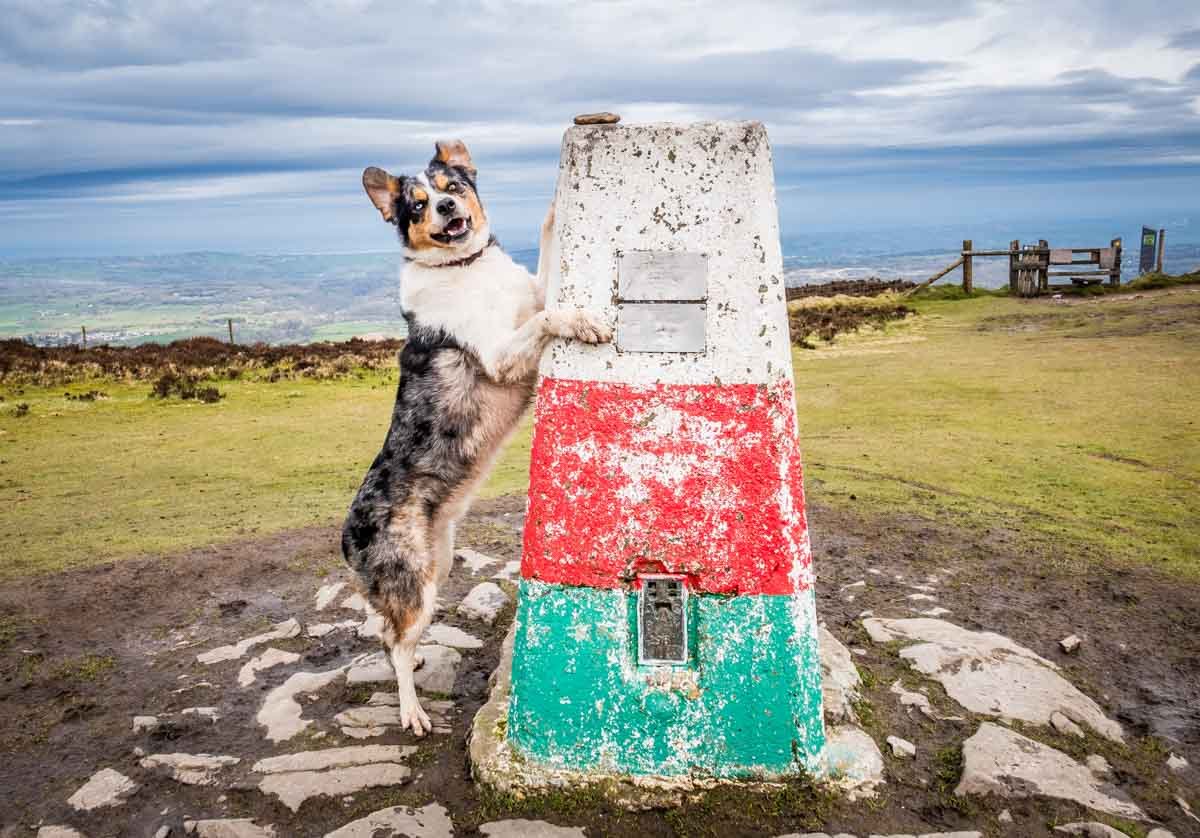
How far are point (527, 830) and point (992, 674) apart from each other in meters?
2.90

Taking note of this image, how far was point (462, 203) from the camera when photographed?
4773 millimetres

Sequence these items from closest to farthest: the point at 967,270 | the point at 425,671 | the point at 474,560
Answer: the point at 425,671, the point at 474,560, the point at 967,270

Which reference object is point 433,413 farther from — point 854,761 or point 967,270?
point 967,270

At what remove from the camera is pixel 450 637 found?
582 centimetres

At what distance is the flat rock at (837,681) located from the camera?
171 inches

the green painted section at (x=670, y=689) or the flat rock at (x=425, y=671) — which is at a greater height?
the green painted section at (x=670, y=689)

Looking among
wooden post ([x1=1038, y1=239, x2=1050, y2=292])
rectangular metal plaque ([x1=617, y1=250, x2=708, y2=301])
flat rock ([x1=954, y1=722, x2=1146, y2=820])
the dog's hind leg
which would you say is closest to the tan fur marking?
rectangular metal plaque ([x1=617, y1=250, x2=708, y2=301])

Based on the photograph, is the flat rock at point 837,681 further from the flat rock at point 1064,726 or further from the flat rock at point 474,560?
the flat rock at point 474,560

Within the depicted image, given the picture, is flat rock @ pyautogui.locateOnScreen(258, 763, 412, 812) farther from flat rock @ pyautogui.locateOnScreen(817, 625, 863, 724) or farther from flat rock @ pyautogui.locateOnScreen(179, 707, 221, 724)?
flat rock @ pyautogui.locateOnScreen(817, 625, 863, 724)

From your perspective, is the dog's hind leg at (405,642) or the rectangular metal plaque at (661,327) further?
the dog's hind leg at (405,642)

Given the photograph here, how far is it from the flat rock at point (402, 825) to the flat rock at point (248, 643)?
2.34 m

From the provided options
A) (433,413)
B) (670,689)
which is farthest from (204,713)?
(670,689)

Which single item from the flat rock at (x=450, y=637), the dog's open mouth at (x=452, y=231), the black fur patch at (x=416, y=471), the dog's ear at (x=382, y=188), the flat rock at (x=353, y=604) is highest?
the dog's ear at (x=382, y=188)

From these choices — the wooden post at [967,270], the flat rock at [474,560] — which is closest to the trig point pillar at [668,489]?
the flat rock at [474,560]
